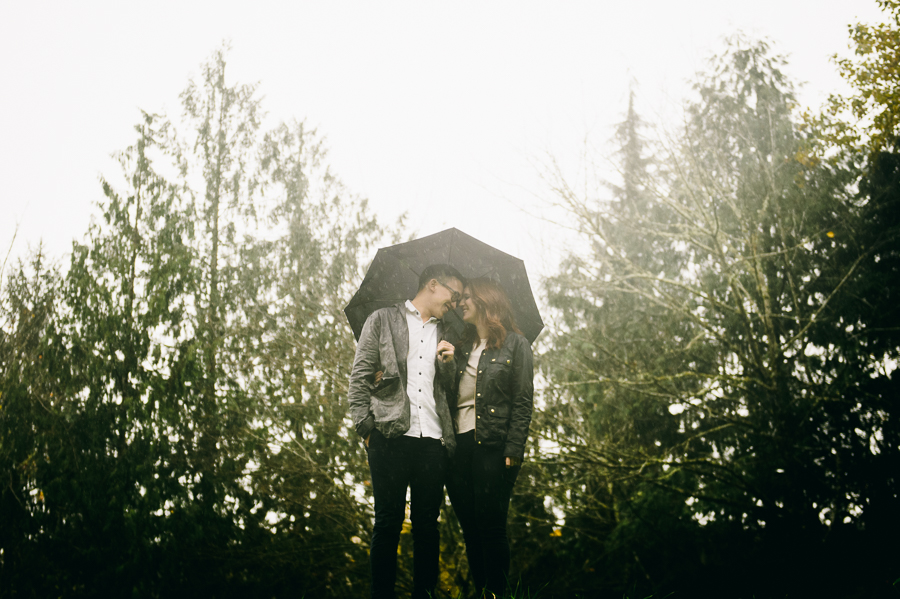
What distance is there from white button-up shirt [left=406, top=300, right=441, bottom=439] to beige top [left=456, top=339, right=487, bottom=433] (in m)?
0.16

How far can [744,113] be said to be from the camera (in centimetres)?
973

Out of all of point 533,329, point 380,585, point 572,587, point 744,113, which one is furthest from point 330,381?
point 744,113

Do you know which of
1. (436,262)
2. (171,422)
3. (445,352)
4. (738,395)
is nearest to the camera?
(445,352)

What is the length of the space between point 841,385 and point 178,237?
7446mm

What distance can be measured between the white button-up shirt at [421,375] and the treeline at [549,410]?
11.2ft

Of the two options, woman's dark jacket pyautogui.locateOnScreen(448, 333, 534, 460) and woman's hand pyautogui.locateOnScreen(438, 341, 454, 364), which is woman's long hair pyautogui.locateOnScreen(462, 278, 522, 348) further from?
woman's hand pyautogui.locateOnScreen(438, 341, 454, 364)

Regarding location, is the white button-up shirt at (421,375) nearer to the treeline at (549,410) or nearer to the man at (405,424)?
the man at (405,424)

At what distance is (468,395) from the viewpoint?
254cm

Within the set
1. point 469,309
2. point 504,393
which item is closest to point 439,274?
point 469,309

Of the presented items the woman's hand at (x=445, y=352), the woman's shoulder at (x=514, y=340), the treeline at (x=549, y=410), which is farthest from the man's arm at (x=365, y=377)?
the treeline at (x=549, y=410)

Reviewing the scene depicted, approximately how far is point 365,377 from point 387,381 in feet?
0.31

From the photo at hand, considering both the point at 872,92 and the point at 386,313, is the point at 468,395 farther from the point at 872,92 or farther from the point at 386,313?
the point at 872,92

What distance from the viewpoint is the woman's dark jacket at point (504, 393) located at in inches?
94.2

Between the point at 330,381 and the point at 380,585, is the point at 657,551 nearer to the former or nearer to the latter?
the point at 330,381
